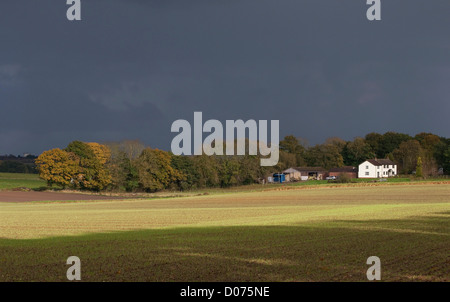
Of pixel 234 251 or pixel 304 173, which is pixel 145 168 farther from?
pixel 234 251

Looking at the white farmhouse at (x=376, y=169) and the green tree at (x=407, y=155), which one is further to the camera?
the white farmhouse at (x=376, y=169)

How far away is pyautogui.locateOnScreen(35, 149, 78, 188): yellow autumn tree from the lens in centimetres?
10712

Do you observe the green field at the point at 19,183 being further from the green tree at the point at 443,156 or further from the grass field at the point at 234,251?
the green tree at the point at 443,156

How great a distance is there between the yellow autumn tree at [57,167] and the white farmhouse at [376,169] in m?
98.6

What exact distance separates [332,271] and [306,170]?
165340 mm

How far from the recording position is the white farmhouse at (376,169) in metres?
172

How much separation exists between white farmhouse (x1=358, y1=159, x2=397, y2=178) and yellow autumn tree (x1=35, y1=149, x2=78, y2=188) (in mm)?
98593

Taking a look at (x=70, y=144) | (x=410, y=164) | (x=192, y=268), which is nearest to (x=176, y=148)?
(x=70, y=144)

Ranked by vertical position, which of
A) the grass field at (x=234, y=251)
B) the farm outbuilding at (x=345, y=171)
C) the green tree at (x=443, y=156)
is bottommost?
the grass field at (x=234, y=251)

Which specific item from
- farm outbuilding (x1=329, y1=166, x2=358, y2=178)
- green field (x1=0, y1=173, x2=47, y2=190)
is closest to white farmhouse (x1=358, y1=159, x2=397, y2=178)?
farm outbuilding (x1=329, y1=166, x2=358, y2=178)

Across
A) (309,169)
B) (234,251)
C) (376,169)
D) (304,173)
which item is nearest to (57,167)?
(234,251)

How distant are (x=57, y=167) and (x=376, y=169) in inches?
4105

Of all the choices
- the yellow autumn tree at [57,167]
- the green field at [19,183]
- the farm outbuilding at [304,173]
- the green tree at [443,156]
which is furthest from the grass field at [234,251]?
the farm outbuilding at [304,173]

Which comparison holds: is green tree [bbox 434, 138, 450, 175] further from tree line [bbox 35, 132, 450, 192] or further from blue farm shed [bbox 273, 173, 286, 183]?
blue farm shed [bbox 273, 173, 286, 183]
